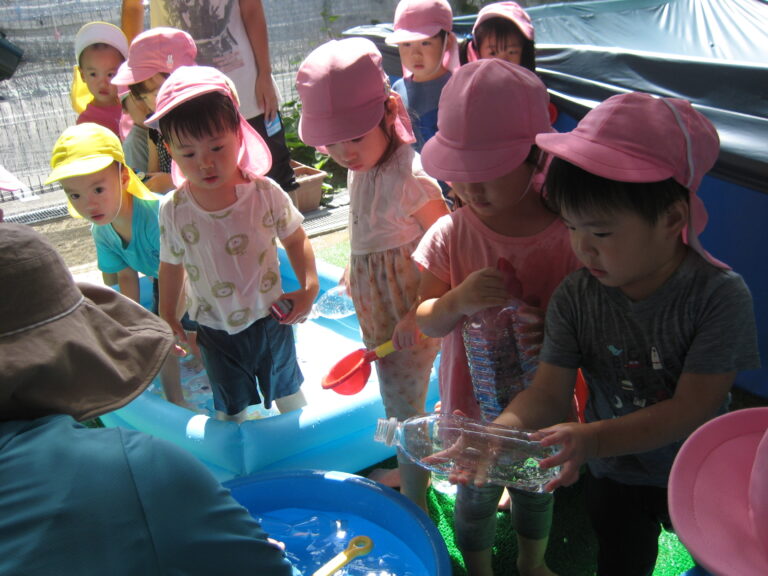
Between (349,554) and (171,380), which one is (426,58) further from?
(349,554)

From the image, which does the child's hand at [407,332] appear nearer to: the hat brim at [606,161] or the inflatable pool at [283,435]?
the inflatable pool at [283,435]

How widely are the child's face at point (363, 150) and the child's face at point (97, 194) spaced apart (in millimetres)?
1113

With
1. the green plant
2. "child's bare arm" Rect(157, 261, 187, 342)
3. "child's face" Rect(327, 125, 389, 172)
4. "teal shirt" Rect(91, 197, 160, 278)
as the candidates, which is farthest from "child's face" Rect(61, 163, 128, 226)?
the green plant

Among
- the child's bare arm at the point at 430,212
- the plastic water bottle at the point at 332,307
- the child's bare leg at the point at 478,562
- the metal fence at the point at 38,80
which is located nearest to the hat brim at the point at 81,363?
the child's bare arm at the point at 430,212

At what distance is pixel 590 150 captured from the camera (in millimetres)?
1181

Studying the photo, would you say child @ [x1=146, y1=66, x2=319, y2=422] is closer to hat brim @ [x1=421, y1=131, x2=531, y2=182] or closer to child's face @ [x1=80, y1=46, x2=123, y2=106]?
hat brim @ [x1=421, y1=131, x2=531, y2=182]

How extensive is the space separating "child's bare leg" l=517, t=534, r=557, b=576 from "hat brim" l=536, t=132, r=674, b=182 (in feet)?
3.53

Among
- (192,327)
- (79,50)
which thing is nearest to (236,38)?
(79,50)

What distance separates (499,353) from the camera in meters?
1.58

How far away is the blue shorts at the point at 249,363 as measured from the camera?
7.75 feet

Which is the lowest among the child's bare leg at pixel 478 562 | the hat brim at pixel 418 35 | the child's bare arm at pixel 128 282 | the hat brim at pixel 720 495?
the child's bare leg at pixel 478 562

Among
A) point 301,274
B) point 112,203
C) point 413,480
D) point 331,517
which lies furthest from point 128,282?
point 413,480

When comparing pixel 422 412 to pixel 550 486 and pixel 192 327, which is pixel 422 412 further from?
pixel 192 327

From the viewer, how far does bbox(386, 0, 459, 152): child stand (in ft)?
11.3
